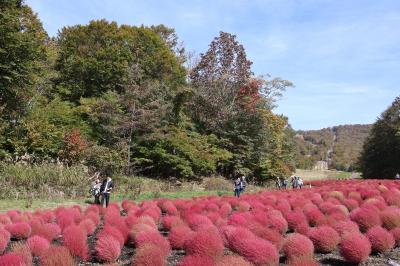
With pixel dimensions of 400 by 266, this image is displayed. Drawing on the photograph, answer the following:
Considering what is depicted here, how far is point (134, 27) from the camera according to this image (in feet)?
135

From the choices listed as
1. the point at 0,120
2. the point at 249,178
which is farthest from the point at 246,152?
the point at 0,120

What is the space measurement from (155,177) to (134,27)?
1666 centimetres

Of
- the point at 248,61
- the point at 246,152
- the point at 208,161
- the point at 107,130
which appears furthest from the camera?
the point at 248,61

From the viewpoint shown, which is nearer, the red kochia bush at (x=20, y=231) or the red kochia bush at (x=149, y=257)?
the red kochia bush at (x=149, y=257)

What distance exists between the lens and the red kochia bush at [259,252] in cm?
434

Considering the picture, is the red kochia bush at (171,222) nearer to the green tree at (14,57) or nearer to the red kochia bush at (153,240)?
the red kochia bush at (153,240)

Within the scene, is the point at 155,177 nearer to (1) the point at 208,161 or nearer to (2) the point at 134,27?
(1) the point at 208,161

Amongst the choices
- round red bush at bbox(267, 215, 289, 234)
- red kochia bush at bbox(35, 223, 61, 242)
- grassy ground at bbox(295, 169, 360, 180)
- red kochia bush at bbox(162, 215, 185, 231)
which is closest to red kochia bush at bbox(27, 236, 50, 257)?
red kochia bush at bbox(35, 223, 61, 242)

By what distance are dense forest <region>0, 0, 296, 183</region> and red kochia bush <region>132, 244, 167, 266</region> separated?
19.6 metres

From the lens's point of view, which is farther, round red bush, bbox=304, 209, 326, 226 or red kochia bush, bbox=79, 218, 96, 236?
red kochia bush, bbox=79, 218, 96, 236

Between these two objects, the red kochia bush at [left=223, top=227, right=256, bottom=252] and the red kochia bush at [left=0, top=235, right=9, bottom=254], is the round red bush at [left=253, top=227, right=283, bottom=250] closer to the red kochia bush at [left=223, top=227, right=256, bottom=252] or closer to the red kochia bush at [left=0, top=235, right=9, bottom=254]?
the red kochia bush at [left=223, top=227, right=256, bottom=252]

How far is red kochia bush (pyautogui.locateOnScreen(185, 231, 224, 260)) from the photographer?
4586 millimetres

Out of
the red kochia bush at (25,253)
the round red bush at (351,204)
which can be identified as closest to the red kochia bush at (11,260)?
the red kochia bush at (25,253)

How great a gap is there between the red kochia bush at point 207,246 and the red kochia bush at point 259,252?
0.80 feet
